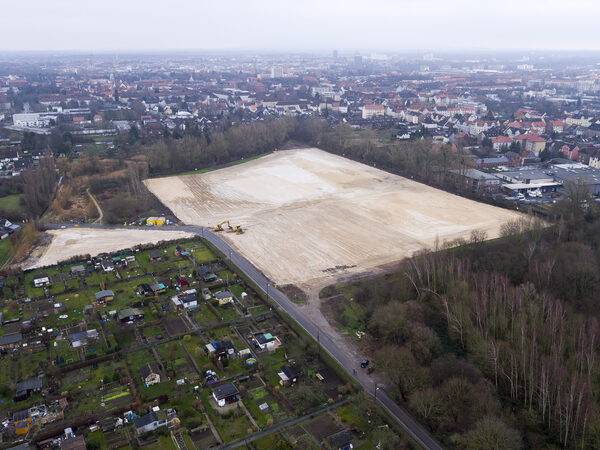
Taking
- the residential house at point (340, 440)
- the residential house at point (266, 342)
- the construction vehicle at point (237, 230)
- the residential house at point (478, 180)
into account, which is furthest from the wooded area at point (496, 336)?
the residential house at point (478, 180)

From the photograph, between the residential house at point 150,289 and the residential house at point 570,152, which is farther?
the residential house at point 570,152

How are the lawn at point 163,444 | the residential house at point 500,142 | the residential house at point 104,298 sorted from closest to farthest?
the lawn at point 163,444 → the residential house at point 104,298 → the residential house at point 500,142

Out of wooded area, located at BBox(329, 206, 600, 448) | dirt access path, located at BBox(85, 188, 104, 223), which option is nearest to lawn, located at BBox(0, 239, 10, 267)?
dirt access path, located at BBox(85, 188, 104, 223)

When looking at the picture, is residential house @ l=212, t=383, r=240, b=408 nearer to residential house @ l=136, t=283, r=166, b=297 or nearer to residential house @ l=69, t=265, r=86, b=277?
residential house @ l=136, t=283, r=166, b=297

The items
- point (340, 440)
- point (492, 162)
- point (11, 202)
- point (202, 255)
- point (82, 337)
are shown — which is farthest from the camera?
point (492, 162)

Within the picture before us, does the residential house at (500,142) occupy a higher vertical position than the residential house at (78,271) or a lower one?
higher

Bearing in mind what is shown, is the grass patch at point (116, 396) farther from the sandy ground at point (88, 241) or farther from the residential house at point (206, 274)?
the sandy ground at point (88, 241)

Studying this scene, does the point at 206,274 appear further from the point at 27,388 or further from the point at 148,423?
the point at 148,423

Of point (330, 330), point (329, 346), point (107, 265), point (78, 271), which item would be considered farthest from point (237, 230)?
point (329, 346)
